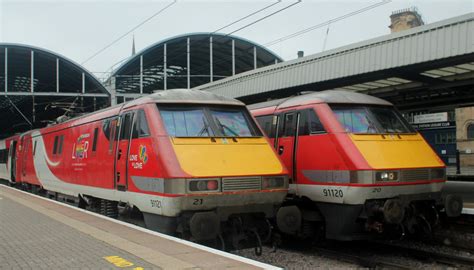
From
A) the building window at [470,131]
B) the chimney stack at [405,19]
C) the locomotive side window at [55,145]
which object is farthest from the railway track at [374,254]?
the chimney stack at [405,19]

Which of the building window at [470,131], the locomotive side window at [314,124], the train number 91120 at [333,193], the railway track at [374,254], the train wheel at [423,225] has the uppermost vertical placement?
the building window at [470,131]

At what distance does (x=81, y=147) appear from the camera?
461 inches

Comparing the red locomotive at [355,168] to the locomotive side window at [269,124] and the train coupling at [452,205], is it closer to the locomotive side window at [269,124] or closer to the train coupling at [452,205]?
the train coupling at [452,205]

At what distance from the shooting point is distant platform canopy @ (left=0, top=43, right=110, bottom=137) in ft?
125

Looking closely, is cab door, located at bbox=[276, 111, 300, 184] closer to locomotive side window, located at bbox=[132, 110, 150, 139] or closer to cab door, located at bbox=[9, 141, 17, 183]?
locomotive side window, located at bbox=[132, 110, 150, 139]

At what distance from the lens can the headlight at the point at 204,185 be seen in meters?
7.14

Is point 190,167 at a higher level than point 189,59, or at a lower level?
lower

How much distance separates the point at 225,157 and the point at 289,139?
2.58 m

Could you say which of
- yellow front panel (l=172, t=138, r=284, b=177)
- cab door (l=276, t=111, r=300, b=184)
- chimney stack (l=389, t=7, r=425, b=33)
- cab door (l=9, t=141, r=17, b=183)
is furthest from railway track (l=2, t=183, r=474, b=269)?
chimney stack (l=389, t=7, r=425, b=33)

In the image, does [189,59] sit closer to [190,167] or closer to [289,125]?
[289,125]

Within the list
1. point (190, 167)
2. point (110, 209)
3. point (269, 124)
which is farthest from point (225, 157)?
point (110, 209)

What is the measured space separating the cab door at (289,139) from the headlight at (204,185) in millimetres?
2837

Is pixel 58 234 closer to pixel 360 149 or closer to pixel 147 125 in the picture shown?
pixel 147 125

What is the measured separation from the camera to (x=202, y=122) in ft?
27.3
